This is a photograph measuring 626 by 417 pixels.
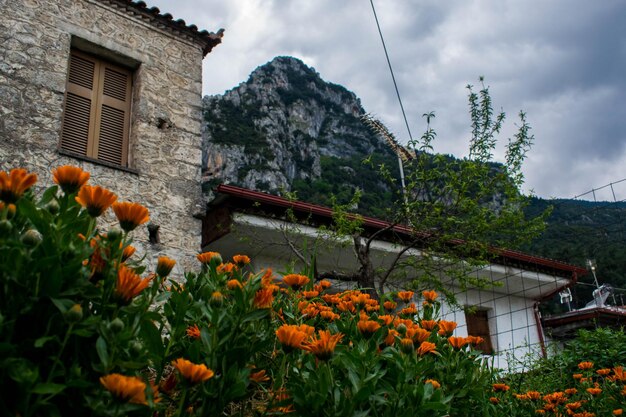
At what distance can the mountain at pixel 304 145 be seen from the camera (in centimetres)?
2748

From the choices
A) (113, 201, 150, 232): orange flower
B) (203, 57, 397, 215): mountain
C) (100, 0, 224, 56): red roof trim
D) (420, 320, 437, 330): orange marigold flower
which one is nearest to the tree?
(100, 0, 224, 56): red roof trim

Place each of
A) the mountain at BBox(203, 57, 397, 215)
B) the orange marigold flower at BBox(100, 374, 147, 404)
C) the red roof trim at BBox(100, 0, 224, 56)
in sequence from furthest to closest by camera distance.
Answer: the mountain at BBox(203, 57, 397, 215) < the red roof trim at BBox(100, 0, 224, 56) < the orange marigold flower at BBox(100, 374, 147, 404)

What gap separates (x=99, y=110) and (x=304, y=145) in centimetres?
5221

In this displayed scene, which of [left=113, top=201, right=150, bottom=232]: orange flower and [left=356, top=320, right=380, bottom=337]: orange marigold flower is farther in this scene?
[left=356, top=320, right=380, bottom=337]: orange marigold flower

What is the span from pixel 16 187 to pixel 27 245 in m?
0.17

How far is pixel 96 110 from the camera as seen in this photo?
6711 mm

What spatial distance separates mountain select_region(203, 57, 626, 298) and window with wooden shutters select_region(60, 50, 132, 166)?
14921mm

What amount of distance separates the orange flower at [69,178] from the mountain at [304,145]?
20.4 m

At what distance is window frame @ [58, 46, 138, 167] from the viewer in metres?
6.35

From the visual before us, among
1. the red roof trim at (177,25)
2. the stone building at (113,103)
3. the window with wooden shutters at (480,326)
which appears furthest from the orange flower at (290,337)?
the window with wooden shutters at (480,326)

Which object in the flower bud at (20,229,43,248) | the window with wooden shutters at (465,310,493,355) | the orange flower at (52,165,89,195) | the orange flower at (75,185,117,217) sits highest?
the window with wooden shutters at (465,310,493,355)

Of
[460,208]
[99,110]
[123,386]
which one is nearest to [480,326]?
[460,208]

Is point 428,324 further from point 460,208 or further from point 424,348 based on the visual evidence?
point 460,208

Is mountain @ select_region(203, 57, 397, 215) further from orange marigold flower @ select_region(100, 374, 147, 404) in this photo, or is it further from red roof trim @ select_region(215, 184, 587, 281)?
orange marigold flower @ select_region(100, 374, 147, 404)
